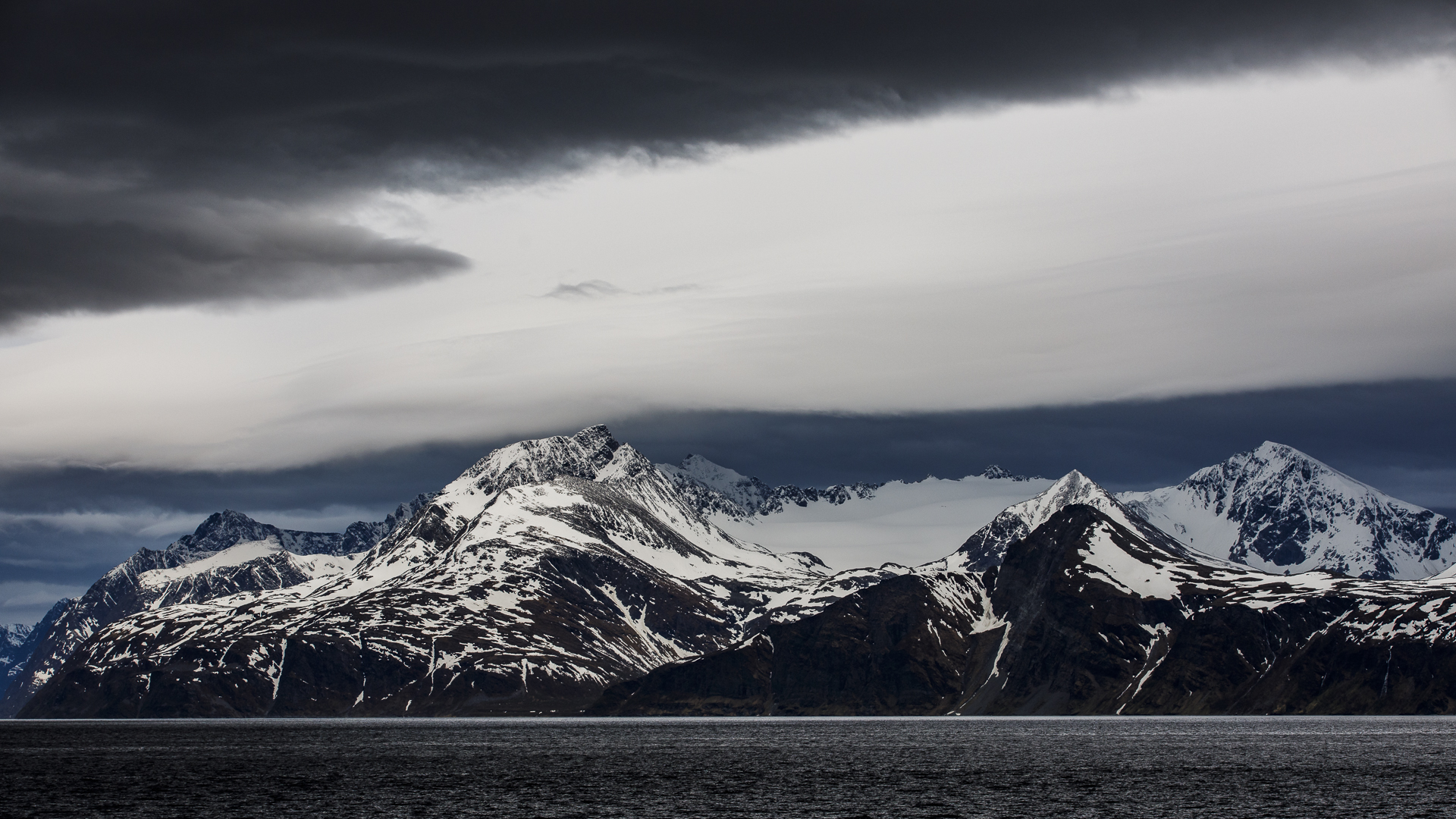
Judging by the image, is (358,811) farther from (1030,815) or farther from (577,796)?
(1030,815)

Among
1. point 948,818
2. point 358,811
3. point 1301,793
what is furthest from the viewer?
point 1301,793

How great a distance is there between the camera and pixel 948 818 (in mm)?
161125

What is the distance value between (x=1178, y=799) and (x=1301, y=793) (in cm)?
1813

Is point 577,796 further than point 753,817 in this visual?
Yes

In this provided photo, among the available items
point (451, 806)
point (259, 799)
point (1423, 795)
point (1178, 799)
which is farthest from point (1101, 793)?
point (259, 799)

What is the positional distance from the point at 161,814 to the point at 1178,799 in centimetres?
12178

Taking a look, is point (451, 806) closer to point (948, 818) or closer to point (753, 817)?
point (753, 817)

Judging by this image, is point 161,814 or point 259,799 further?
point 259,799

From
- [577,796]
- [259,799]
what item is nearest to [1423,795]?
[577,796]

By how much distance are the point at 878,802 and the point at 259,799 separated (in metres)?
80.1

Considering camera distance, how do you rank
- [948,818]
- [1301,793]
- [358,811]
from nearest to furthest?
[948,818], [358,811], [1301,793]

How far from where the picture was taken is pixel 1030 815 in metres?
164

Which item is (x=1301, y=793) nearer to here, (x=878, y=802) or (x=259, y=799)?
(x=878, y=802)

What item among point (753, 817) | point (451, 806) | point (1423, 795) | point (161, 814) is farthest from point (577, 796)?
point (1423, 795)
